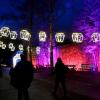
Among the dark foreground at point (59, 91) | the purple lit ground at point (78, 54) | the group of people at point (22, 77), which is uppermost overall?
the purple lit ground at point (78, 54)

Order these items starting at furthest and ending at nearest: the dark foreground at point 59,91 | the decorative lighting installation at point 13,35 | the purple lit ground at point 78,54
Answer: the purple lit ground at point 78,54 < the decorative lighting installation at point 13,35 < the dark foreground at point 59,91

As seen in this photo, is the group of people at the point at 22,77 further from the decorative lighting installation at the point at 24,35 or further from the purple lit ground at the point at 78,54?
the purple lit ground at the point at 78,54

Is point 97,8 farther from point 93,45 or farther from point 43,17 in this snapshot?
point 43,17

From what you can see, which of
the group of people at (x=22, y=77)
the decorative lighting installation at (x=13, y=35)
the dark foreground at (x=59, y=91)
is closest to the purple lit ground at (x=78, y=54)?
the decorative lighting installation at (x=13, y=35)

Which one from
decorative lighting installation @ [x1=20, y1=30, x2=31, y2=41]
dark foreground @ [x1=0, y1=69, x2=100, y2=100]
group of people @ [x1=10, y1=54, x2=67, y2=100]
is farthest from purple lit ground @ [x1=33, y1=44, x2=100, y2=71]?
group of people @ [x1=10, y1=54, x2=67, y2=100]

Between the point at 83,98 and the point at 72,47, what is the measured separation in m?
36.8

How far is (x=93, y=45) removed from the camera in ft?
171

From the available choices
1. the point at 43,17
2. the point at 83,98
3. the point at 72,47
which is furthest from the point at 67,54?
the point at 83,98

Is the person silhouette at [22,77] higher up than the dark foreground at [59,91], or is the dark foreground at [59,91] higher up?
the person silhouette at [22,77]

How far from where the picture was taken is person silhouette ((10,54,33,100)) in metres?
13.4

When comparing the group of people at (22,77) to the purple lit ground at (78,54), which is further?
the purple lit ground at (78,54)

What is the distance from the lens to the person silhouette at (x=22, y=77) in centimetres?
1343

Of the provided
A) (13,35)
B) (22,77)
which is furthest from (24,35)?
(22,77)

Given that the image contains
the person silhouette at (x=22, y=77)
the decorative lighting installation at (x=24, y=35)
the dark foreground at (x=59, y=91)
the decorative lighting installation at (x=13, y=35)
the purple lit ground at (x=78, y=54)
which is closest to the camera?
the person silhouette at (x=22, y=77)
